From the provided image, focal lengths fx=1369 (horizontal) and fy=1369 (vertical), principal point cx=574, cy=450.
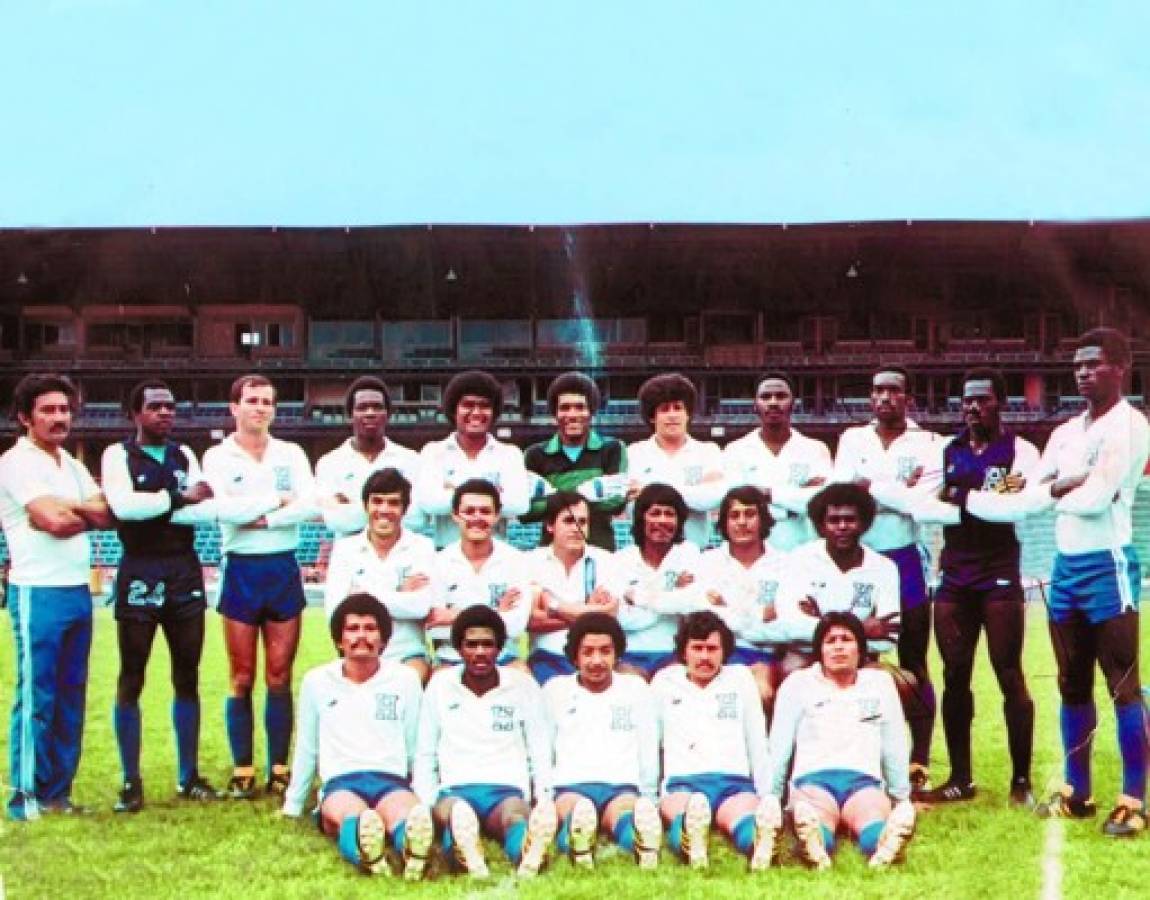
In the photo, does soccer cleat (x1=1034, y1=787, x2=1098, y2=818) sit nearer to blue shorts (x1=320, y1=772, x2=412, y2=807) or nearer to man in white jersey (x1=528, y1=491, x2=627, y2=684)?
man in white jersey (x1=528, y1=491, x2=627, y2=684)

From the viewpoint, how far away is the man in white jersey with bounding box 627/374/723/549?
5996 mm

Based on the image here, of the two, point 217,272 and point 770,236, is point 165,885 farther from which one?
point 217,272

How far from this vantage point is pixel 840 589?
18.1 ft

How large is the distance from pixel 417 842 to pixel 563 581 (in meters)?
1.46

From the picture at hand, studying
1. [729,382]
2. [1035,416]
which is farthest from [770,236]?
[729,382]

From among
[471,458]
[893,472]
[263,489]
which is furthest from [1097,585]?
[263,489]

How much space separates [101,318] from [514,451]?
17.3 meters

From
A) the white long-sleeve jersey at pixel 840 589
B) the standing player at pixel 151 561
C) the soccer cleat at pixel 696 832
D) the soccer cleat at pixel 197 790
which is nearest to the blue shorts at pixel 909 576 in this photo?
the white long-sleeve jersey at pixel 840 589

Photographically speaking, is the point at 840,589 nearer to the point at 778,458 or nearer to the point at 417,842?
the point at 778,458

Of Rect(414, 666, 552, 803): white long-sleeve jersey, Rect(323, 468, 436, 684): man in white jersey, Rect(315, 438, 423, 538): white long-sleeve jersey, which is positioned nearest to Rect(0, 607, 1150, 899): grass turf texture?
Rect(414, 666, 552, 803): white long-sleeve jersey

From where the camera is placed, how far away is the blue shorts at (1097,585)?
17.0 feet

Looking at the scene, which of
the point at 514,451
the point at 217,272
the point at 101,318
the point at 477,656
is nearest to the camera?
the point at 477,656

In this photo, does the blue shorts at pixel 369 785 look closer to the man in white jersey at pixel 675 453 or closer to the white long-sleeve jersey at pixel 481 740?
the white long-sleeve jersey at pixel 481 740

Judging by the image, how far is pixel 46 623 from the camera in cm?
548
